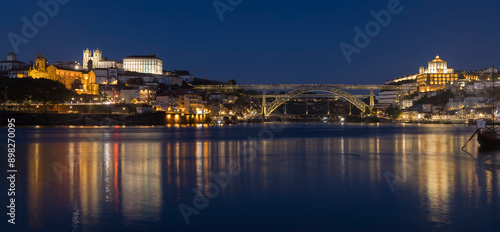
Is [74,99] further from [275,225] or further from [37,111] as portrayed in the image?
[275,225]

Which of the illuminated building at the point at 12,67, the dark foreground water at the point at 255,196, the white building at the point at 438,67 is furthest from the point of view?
the white building at the point at 438,67

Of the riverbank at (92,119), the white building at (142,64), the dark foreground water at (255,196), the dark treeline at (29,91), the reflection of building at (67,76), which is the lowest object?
the dark foreground water at (255,196)

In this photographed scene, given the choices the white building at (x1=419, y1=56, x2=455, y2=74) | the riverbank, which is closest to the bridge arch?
the riverbank

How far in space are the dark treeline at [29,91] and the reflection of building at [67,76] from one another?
17.9 m

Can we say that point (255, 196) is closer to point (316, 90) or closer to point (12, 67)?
point (316, 90)

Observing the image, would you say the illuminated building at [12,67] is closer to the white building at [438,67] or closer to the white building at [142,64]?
the white building at [142,64]

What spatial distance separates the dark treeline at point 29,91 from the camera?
57.8 m

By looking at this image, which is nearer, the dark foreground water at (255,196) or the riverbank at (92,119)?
the dark foreground water at (255,196)

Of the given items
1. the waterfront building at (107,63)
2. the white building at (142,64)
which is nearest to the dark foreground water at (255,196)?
the white building at (142,64)

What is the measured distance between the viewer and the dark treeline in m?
57.8

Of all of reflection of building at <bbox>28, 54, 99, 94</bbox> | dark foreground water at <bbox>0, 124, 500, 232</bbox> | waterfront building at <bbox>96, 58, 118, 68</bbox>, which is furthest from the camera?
waterfront building at <bbox>96, 58, 118, 68</bbox>

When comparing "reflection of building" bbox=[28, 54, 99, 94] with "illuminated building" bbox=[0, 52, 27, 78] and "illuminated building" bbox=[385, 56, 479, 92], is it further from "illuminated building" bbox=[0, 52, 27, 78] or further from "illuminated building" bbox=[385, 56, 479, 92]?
"illuminated building" bbox=[385, 56, 479, 92]

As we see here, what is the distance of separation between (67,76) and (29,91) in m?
30.8

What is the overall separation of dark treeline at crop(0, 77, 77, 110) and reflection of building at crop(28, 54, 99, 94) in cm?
1790
